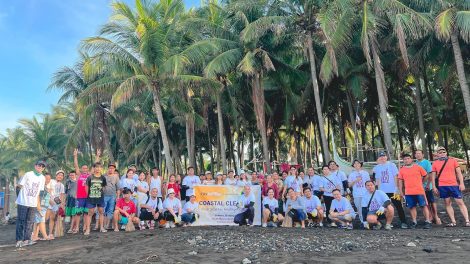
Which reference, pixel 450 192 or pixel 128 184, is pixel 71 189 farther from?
pixel 450 192

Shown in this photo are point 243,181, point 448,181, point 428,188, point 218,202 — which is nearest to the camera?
point 448,181

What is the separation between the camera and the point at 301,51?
2175 centimetres

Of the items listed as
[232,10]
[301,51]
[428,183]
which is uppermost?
[232,10]

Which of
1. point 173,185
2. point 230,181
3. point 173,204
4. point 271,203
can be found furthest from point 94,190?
point 271,203

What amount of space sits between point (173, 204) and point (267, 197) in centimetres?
259

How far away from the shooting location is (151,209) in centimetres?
1112

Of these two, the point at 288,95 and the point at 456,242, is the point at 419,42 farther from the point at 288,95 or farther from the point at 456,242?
the point at 456,242

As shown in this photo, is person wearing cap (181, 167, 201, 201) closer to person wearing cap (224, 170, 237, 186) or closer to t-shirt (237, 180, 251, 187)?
person wearing cap (224, 170, 237, 186)

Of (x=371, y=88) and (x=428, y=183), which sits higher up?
(x=371, y=88)

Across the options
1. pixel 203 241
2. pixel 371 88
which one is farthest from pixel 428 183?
pixel 371 88

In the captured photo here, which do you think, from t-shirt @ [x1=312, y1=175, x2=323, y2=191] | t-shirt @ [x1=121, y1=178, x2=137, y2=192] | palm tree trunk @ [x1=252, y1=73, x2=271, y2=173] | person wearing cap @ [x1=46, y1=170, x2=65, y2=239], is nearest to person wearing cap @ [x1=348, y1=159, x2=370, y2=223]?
t-shirt @ [x1=312, y1=175, x2=323, y2=191]

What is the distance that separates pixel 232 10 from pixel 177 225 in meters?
11.9

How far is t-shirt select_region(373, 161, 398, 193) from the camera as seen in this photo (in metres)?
9.87

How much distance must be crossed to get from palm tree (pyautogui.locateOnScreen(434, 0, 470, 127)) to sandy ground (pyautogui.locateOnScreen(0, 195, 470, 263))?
8.55 metres
